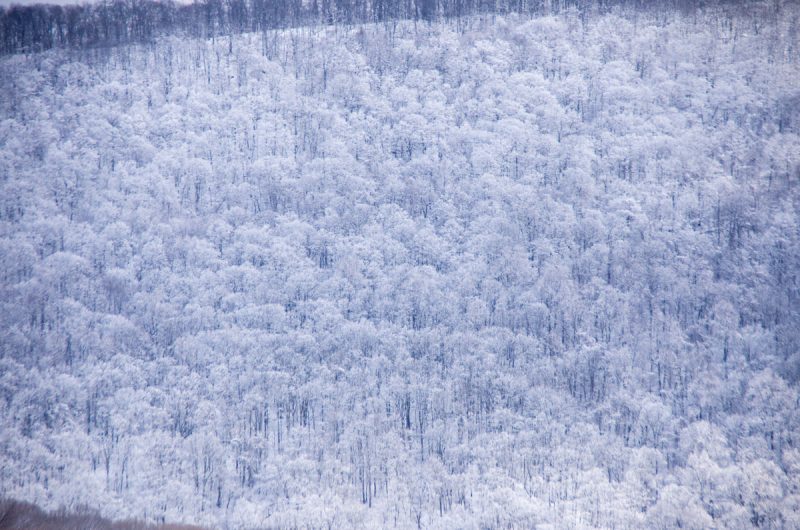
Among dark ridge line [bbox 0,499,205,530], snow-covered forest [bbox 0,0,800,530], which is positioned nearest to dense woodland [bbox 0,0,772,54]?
snow-covered forest [bbox 0,0,800,530]

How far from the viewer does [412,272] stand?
2027 mm

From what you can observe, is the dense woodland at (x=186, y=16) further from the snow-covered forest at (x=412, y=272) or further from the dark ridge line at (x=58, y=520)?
the dark ridge line at (x=58, y=520)

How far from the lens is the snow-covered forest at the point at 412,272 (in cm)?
192

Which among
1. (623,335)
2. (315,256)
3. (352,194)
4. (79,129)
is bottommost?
(623,335)

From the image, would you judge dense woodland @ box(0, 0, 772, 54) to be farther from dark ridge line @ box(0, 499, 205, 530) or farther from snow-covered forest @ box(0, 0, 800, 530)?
dark ridge line @ box(0, 499, 205, 530)

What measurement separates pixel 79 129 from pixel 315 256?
34.9 inches

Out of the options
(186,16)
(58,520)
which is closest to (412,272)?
(186,16)

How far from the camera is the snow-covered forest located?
6.31ft

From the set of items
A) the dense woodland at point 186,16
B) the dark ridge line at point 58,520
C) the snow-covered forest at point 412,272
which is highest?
the dense woodland at point 186,16

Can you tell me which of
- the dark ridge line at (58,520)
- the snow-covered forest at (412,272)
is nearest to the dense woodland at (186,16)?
the snow-covered forest at (412,272)

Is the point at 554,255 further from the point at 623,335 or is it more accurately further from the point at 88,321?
the point at 88,321

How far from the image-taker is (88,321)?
205 cm

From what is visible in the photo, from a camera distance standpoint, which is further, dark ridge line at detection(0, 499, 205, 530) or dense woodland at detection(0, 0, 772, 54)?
dense woodland at detection(0, 0, 772, 54)

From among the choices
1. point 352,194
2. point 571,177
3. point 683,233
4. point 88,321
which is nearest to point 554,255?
point 571,177
